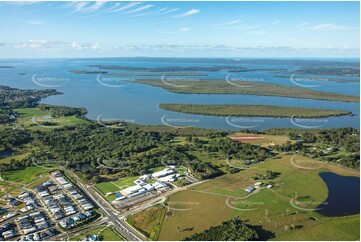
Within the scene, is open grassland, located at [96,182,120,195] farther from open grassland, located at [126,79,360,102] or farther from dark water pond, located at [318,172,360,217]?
open grassland, located at [126,79,360,102]

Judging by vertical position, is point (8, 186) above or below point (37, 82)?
below

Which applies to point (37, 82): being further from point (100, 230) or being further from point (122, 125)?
point (100, 230)

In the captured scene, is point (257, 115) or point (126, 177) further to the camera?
point (257, 115)

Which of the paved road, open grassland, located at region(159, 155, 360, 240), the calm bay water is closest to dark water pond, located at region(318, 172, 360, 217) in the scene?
open grassland, located at region(159, 155, 360, 240)

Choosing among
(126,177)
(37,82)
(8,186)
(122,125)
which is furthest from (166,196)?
(37,82)

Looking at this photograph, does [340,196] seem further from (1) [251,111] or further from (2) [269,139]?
(1) [251,111]

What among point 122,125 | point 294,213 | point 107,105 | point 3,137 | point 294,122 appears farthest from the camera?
point 107,105

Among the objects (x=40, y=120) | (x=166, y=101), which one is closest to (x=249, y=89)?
(x=166, y=101)

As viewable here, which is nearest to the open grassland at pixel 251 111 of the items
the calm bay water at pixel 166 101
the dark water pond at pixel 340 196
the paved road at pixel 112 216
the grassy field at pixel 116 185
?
the calm bay water at pixel 166 101
